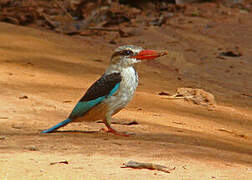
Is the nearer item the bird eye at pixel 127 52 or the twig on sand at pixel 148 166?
the twig on sand at pixel 148 166

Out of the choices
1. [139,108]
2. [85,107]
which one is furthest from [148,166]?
[139,108]

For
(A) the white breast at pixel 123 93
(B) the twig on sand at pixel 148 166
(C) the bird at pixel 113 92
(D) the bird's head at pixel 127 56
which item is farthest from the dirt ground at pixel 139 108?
(D) the bird's head at pixel 127 56

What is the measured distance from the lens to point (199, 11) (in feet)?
51.7

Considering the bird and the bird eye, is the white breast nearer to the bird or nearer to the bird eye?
the bird

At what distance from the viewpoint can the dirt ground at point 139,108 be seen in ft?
12.8

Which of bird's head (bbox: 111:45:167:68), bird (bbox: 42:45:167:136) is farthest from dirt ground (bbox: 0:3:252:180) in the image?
bird's head (bbox: 111:45:167:68)

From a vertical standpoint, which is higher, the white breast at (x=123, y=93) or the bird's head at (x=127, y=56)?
the bird's head at (x=127, y=56)

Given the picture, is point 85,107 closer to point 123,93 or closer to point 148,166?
point 123,93

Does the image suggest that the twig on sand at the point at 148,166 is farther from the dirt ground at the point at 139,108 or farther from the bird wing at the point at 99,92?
the bird wing at the point at 99,92

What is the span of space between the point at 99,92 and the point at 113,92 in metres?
0.13

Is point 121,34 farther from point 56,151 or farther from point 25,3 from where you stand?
point 56,151

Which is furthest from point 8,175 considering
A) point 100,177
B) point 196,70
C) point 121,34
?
point 121,34

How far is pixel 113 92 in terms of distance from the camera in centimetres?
504

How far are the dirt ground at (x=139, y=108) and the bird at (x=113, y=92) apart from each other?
0.55ft
